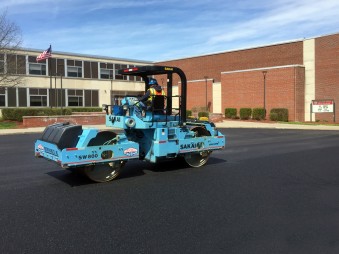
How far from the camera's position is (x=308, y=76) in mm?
33812

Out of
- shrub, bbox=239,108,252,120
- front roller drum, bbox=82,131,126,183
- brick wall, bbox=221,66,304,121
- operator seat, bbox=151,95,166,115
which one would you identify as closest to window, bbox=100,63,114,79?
brick wall, bbox=221,66,304,121

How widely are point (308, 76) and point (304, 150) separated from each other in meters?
22.8

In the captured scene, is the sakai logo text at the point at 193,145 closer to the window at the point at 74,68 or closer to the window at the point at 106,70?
the window at the point at 74,68

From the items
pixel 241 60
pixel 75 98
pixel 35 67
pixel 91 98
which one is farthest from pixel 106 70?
pixel 241 60

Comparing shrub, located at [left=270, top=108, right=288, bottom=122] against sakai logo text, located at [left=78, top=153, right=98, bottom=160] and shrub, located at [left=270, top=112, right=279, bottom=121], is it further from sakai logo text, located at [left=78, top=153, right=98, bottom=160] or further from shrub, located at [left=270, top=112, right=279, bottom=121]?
sakai logo text, located at [left=78, top=153, right=98, bottom=160]

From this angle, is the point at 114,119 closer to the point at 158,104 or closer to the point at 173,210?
the point at 158,104

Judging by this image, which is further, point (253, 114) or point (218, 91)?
point (218, 91)

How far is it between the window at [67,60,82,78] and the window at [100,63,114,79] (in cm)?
301

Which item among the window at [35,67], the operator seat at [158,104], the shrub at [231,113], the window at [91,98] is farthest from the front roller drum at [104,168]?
the window at [91,98]

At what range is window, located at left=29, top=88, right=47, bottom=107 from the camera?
1548 inches

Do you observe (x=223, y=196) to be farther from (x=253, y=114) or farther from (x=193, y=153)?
(x=253, y=114)

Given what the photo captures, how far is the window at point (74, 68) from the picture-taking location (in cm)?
4261

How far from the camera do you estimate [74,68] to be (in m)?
43.1

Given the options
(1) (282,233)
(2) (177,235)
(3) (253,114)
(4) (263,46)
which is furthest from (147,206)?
(4) (263,46)
